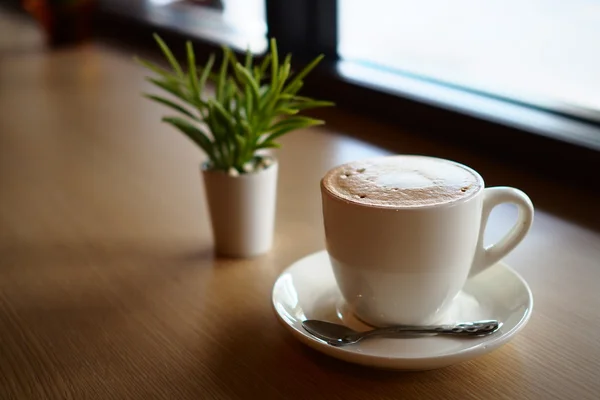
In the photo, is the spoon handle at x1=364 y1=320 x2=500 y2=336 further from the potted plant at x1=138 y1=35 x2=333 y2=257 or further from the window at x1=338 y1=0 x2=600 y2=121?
the window at x1=338 y1=0 x2=600 y2=121

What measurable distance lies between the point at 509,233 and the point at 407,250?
0.10 meters

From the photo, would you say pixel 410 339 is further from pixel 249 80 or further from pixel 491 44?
pixel 491 44

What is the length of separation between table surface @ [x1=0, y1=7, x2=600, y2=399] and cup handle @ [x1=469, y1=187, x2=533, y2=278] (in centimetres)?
6

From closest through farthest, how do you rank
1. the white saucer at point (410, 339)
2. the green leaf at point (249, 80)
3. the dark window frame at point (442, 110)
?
the white saucer at point (410, 339) < the green leaf at point (249, 80) < the dark window frame at point (442, 110)

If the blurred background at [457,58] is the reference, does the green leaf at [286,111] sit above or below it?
above

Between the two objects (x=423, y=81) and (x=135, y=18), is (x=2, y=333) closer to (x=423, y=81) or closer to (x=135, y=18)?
(x=423, y=81)

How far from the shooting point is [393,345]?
496mm

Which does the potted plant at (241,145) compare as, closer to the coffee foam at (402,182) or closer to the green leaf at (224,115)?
the green leaf at (224,115)

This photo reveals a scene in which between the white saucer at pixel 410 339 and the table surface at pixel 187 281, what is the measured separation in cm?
2

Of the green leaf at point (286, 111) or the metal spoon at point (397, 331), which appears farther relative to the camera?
the green leaf at point (286, 111)

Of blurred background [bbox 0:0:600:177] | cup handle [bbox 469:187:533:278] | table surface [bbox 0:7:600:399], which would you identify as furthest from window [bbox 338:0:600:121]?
cup handle [bbox 469:187:533:278]

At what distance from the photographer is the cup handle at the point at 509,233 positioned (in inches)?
20.3

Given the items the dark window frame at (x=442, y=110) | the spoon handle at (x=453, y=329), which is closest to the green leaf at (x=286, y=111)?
the spoon handle at (x=453, y=329)

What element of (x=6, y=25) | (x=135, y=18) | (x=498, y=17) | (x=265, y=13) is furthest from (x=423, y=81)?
(x=6, y=25)
